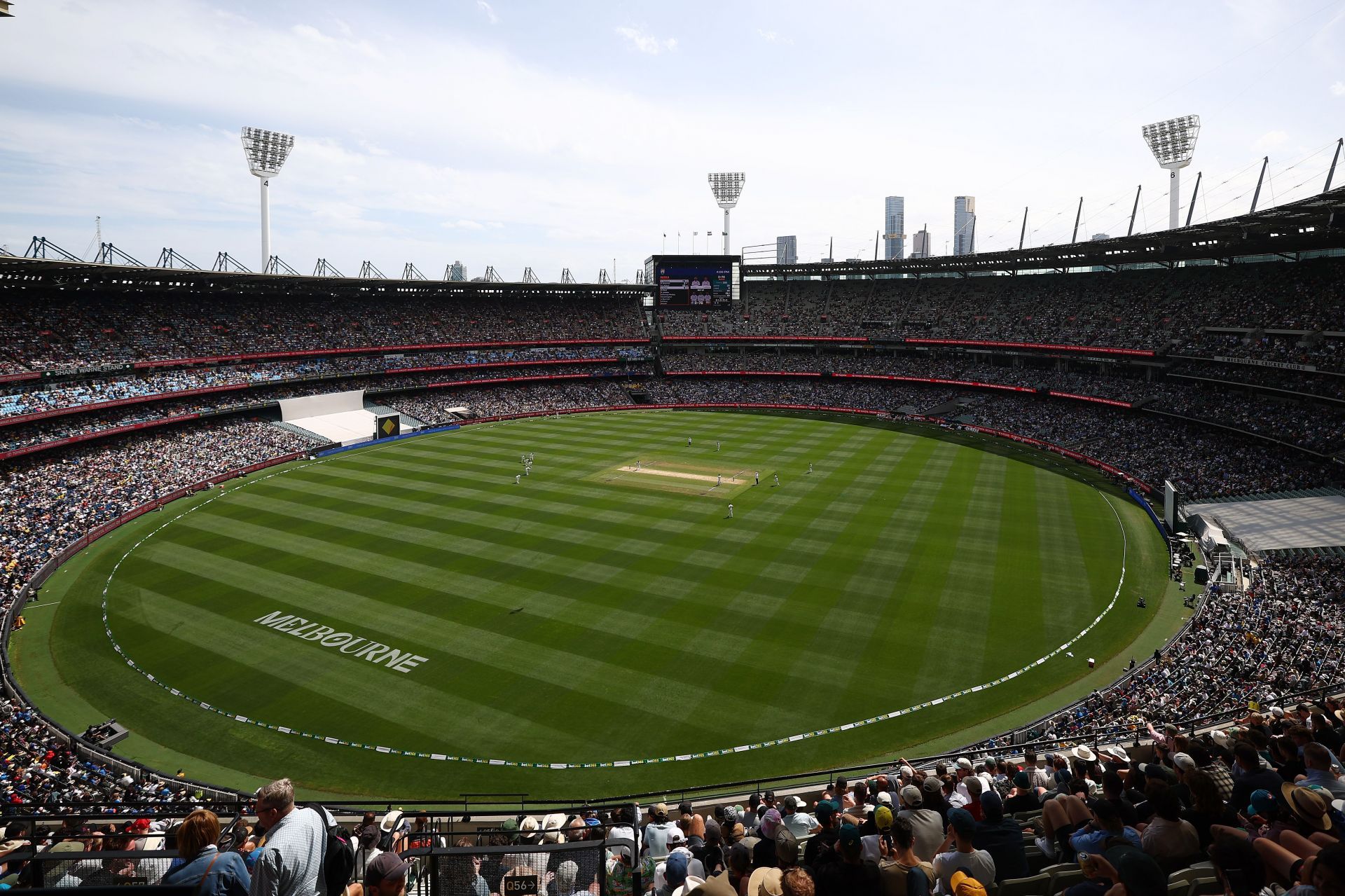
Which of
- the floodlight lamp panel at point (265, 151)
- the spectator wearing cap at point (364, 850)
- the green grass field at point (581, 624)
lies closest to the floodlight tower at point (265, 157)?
the floodlight lamp panel at point (265, 151)

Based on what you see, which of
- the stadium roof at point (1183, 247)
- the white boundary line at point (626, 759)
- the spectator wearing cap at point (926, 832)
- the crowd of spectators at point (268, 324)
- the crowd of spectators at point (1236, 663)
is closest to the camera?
the spectator wearing cap at point (926, 832)

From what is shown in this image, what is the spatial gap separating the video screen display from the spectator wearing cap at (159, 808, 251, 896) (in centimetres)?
9025

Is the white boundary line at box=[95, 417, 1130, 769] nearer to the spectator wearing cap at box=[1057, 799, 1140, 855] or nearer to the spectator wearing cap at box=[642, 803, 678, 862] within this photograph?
the spectator wearing cap at box=[642, 803, 678, 862]

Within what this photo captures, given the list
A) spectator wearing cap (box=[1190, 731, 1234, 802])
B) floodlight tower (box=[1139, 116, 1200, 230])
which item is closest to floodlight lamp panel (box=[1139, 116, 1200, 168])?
floodlight tower (box=[1139, 116, 1200, 230])

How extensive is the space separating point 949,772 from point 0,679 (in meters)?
31.6

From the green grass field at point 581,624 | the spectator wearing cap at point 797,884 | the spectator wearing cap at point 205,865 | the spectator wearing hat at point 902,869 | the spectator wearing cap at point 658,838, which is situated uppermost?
the spectator wearing cap at point 205,865

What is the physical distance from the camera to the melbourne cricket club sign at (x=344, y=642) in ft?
86.9

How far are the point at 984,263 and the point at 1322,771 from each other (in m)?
81.0

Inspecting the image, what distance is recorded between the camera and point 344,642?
1095 inches

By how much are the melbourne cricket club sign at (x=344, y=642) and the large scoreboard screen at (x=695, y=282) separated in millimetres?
70005

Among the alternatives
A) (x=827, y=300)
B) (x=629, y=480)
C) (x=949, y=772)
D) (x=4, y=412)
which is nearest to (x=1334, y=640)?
(x=949, y=772)

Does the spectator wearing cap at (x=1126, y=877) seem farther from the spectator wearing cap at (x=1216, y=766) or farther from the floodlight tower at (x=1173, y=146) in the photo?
the floodlight tower at (x=1173, y=146)

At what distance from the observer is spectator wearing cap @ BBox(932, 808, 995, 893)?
663 cm

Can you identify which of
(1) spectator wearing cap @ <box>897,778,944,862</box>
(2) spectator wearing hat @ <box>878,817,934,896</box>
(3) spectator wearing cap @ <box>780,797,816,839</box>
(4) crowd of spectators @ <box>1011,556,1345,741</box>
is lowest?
(4) crowd of spectators @ <box>1011,556,1345,741</box>
